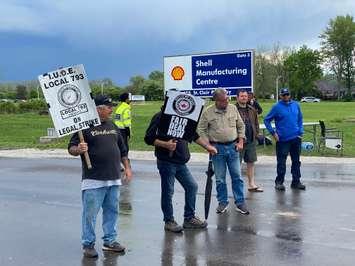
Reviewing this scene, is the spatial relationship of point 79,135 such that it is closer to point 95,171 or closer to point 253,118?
point 95,171

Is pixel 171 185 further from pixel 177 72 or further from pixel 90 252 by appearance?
pixel 177 72

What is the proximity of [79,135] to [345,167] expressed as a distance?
9.42 meters

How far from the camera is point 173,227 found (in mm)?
7711

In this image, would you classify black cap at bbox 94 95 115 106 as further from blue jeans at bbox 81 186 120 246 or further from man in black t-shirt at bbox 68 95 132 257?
blue jeans at bbox 81 186 120 246

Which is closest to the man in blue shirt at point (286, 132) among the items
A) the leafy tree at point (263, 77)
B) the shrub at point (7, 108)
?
the shrub at point (7, 108)

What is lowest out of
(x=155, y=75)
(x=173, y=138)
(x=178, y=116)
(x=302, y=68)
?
(x=173, y=138)

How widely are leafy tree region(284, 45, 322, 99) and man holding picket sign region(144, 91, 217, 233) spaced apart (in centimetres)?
10699

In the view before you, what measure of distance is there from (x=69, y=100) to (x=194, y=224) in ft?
7.93

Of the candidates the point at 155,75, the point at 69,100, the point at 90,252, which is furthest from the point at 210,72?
the point at 155,75

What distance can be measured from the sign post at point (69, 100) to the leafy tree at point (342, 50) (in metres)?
112

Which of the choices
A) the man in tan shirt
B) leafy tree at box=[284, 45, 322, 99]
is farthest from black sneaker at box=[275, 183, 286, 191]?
leafy tree at box=[284, 45, 322, 99]

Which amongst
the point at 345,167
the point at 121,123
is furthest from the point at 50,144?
the point at 345,167

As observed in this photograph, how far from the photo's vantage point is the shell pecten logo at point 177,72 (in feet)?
54.7

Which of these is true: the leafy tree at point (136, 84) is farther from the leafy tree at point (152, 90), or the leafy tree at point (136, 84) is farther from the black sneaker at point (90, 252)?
the black sneaker at point (90, 252)
